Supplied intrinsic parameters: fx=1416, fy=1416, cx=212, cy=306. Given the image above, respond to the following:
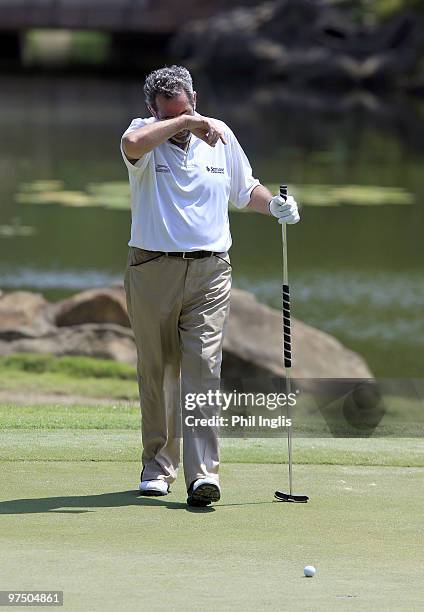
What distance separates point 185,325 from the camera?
5.02 meters

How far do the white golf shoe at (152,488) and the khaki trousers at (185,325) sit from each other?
0.12ft

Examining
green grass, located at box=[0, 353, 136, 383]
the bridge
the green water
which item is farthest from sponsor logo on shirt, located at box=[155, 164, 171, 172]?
the bridge

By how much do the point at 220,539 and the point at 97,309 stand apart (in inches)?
348

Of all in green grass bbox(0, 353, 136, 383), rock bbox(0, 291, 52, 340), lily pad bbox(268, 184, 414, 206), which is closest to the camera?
green grass bbox(0, 353, 136, 383)

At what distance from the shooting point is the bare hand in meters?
4.75

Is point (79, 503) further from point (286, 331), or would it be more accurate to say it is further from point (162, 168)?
point (162, 168)

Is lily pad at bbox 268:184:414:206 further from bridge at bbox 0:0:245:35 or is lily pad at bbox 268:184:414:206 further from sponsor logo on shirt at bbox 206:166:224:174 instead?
bridge at bbox 0:0:245:35

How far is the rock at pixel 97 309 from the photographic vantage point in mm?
12914

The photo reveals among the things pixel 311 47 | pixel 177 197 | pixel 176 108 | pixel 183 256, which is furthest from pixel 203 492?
pixel 311 47

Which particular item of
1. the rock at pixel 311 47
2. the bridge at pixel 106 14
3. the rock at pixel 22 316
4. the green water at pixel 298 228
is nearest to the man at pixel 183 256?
the rock at pixel 22 316

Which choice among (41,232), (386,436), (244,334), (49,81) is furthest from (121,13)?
(386,436)

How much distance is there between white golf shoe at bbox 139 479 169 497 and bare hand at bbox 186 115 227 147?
3.90ft

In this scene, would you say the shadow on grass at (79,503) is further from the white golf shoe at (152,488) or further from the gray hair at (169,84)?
the gray hair at (169,84)

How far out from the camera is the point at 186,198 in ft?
16.2
